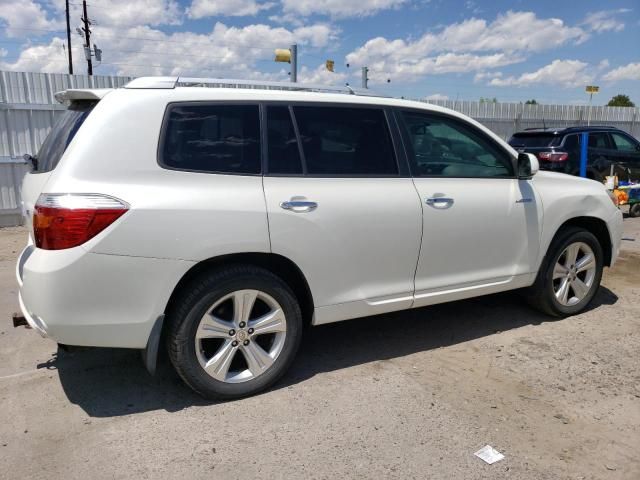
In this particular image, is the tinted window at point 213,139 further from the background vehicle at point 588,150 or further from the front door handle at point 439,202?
the background vehicle at point 588,150

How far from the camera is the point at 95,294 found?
276 centimetres

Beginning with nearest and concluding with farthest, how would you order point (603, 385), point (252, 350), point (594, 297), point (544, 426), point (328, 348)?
1. point (544, 426)
2. point (252, 350)
3. point (603, 385)
4. point (328, 348)
5. point (594, 297)

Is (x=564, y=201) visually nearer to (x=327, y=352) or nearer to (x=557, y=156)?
(x=327, y=352)

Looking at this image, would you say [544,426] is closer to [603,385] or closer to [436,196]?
[603,385]

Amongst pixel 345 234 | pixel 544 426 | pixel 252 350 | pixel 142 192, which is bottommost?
pixel 544 426

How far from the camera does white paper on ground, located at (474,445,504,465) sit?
2.72 metres

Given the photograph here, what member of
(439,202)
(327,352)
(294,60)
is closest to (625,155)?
(294,60)

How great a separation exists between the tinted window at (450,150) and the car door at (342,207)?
0.19 metres

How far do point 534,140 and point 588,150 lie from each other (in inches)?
42.8

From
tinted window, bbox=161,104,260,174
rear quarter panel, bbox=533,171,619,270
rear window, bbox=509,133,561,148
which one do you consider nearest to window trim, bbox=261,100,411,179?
tinted window, bbox=161,104,260,174

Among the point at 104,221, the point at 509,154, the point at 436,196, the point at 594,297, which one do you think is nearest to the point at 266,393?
the point at 104,221

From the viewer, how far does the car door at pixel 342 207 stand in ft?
10.6

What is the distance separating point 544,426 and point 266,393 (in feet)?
5.48

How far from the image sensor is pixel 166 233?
2.85 m
